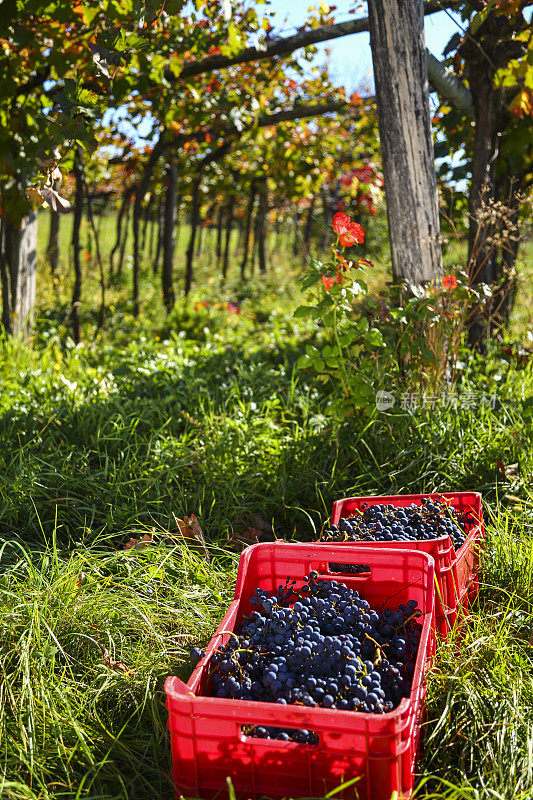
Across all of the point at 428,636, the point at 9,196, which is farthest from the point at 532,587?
the point at 9,196

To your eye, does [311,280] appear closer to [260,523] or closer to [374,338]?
[374,338]

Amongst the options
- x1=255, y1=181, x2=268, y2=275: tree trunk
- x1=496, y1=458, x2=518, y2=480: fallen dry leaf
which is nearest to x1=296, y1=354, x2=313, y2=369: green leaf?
x1=496, y1=458, x2=518, y2=480: fallen dry leaf

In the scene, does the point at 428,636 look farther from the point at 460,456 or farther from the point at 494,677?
the point at 460,456

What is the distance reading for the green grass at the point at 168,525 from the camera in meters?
1.53

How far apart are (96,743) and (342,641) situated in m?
0.65

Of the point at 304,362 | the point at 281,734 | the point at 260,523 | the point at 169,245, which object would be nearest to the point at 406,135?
the point at 304,362

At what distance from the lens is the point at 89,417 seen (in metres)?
3.26

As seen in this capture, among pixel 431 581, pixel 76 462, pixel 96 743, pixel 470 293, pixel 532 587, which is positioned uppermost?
pixel 470 293

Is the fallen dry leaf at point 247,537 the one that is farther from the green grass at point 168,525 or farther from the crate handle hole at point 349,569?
the crate handle hole at point 349,569
